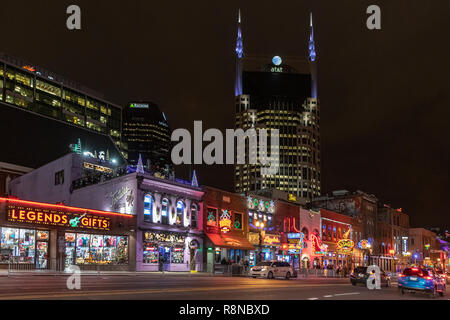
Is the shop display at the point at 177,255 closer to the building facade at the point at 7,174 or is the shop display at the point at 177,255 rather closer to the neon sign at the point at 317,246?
the neon sign at the point at 317,246

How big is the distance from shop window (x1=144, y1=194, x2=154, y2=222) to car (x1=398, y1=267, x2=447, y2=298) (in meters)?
24.0

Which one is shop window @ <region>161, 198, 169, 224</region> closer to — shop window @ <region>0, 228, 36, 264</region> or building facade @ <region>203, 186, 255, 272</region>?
building facade @ <region>203, 186, 255, 272</region>

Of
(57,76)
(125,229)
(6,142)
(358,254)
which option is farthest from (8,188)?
(57,76)

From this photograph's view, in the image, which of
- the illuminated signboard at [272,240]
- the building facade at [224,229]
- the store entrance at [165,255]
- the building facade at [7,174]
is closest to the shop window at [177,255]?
the store entrance at [165,255]

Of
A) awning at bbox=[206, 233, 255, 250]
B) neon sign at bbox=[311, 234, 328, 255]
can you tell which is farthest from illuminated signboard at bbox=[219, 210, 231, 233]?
neon sign at bbox=[311, 234, 328, 255]

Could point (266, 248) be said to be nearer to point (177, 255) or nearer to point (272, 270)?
point (177, 255)

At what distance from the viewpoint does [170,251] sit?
47812 millimetres

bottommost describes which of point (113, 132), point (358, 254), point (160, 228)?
point (358, 254)

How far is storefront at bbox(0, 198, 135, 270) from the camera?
3694cm
